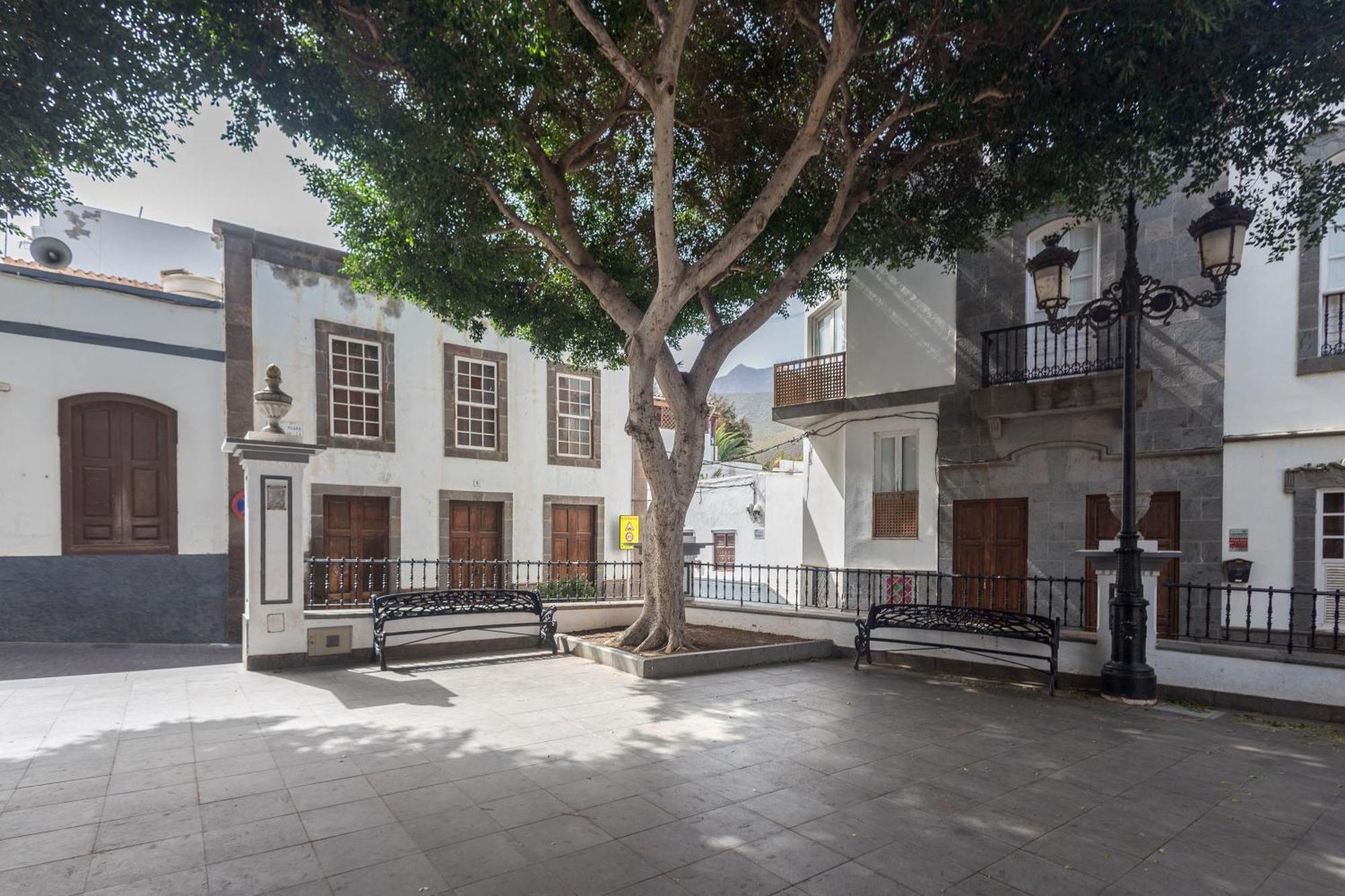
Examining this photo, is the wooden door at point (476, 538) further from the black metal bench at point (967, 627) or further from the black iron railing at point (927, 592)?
the black metal bench at point (967, 627)

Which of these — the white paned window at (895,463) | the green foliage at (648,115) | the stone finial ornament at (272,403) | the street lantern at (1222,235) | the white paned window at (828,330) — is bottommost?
the white paned window at (895,463)

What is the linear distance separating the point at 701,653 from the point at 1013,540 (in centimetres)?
703

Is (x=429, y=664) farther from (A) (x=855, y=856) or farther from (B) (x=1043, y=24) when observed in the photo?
(B) (x=1043, y=24)

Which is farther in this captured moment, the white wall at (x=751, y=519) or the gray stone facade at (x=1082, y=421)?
the white wall at (x=751, y=519)

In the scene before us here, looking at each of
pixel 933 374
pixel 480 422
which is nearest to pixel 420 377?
pixel 480 422

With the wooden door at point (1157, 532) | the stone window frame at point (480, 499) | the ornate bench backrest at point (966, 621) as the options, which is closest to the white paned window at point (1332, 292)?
the wooden door at point (1157, 532)

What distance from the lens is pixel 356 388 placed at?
45.8ft

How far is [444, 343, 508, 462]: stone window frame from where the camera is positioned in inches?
596

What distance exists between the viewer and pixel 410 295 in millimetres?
9945

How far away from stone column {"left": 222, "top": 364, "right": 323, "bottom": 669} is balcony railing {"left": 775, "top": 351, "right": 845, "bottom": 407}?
10305mm

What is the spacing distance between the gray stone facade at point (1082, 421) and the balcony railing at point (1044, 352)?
0.23 metres

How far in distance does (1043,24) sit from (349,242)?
876 cm

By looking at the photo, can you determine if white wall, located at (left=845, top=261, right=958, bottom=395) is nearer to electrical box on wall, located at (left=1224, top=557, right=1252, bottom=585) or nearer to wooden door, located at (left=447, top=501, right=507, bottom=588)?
electrical box on wall, located at (left=1224, top=557, right=1252, bottom=585)

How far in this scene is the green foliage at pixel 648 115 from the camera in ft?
19.2
